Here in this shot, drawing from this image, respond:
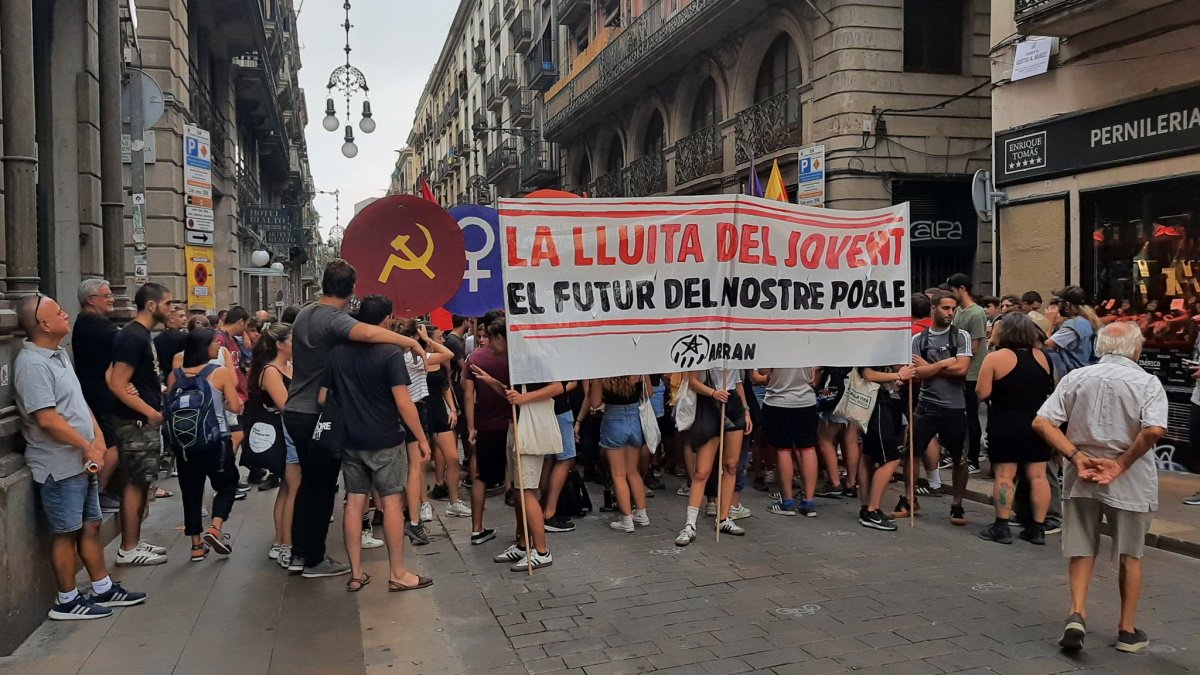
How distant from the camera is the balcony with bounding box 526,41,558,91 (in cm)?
3519

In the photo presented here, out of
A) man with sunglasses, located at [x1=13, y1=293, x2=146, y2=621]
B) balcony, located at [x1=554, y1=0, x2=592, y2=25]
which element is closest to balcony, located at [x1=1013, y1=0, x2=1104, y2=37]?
man with sunglasses, located at [x1=13, y1=293, x2=146, y2=621]

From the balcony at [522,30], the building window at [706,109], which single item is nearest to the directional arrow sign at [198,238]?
the building window at [706,109]

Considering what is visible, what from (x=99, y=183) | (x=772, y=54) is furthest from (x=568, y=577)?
(x=772, y=54)

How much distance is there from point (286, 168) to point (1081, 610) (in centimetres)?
3994

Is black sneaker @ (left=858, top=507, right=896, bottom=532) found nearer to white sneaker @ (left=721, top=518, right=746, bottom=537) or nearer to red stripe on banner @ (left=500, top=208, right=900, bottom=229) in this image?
white sneaker @ (left=721, top=518, right=746, bottom=537)

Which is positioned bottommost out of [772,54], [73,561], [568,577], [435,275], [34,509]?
Answer: [568,577]

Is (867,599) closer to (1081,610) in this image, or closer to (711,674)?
(1081,610)

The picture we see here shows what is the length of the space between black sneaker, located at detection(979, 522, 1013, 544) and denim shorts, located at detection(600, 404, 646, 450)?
112 inches

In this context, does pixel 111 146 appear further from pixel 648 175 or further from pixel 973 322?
pixel 648 175

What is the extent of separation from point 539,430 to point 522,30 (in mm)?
35243

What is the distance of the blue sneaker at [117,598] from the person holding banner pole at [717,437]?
3.81 meters

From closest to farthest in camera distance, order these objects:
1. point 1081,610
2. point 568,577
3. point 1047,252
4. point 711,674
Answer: point 711,674 < point 1081,610 < point 568,577 < point 1047,252

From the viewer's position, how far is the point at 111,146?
8586mm

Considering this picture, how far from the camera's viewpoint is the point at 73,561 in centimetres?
529
